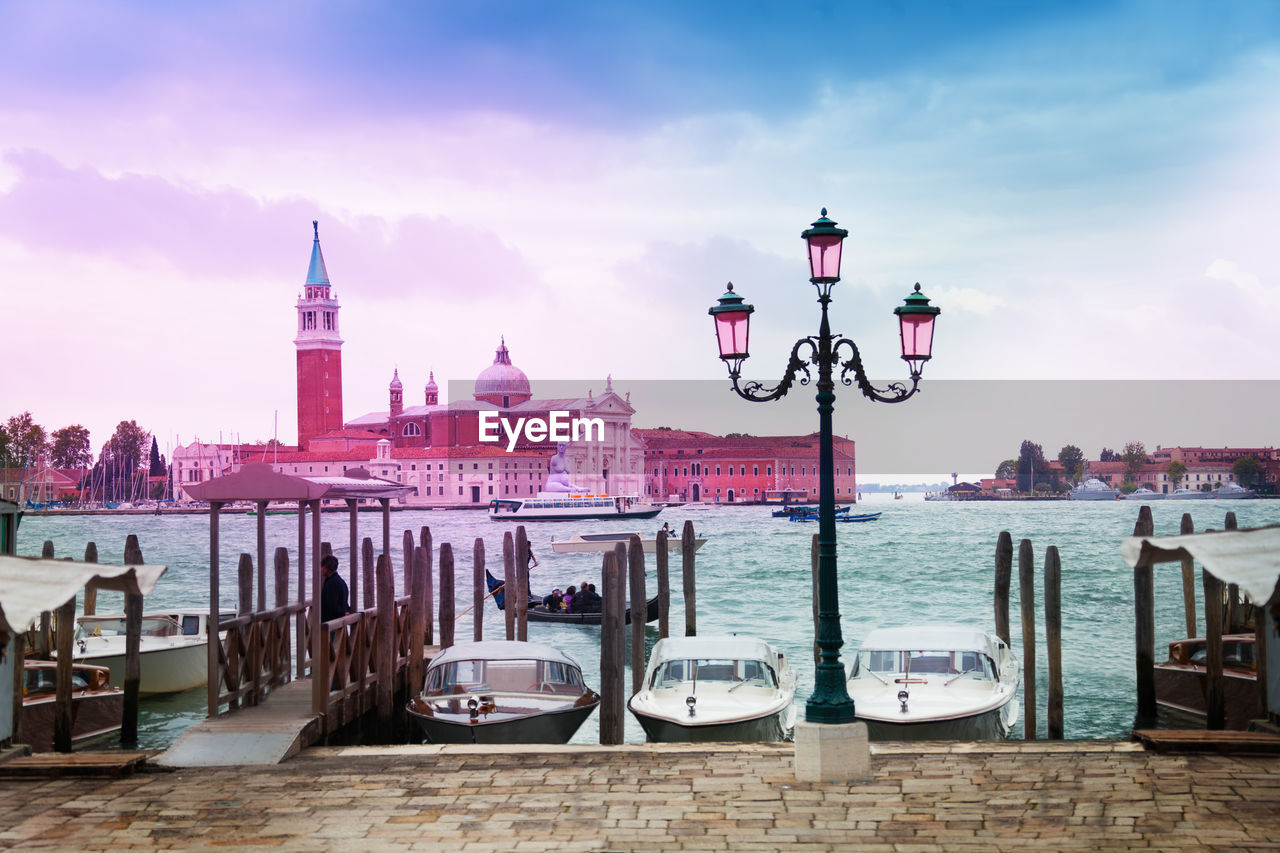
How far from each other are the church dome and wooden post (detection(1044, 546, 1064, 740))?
104m

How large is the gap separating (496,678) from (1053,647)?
198 inches

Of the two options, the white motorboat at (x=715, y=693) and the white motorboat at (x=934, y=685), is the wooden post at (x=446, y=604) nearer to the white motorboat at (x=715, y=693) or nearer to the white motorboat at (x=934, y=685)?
the white motorboat at (x=715, y=693)

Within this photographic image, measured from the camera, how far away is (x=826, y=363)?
7887 millimetres

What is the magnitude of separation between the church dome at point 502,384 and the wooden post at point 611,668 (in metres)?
104

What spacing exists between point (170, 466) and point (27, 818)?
395 ft

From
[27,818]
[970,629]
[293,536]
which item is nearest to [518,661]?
[970,629]

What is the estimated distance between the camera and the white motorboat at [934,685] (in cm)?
1037

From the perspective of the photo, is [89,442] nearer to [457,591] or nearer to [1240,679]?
[457,591]

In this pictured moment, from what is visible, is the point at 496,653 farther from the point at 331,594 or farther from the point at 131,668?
the point at 131,668

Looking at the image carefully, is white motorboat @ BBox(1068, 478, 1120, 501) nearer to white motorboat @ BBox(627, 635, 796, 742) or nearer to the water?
the water

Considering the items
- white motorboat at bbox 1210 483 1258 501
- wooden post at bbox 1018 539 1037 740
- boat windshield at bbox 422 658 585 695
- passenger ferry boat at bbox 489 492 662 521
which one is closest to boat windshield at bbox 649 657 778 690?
boat windshield at bbox 422 658 585 695

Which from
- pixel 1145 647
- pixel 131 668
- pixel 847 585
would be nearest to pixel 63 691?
pixel 131 668

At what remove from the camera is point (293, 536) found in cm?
7194

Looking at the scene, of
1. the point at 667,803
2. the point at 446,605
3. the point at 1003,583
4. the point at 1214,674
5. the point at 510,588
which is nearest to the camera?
the point at 667,803
